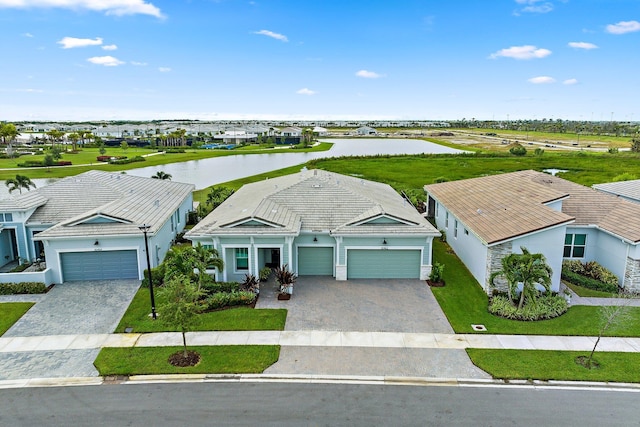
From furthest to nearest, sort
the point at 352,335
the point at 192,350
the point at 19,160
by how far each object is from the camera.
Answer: the point at 19,160 < the point at 352,335 < the point at 192,350

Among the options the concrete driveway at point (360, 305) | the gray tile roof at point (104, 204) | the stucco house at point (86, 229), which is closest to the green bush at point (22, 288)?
the stucco house at point (86, 229)

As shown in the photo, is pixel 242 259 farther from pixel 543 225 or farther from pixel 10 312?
pixel 543 225

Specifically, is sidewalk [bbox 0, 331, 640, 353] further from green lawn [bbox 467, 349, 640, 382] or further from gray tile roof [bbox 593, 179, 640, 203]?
gray tile roof [bbox 593, 179, 640, 203]

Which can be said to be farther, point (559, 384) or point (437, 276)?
point (437, 276)

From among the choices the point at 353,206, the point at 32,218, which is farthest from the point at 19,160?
the point at 353,206

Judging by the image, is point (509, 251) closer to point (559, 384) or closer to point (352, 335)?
point (559, 384)

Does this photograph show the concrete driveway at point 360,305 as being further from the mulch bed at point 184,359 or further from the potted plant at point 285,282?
the mulch bed at point 184,359
